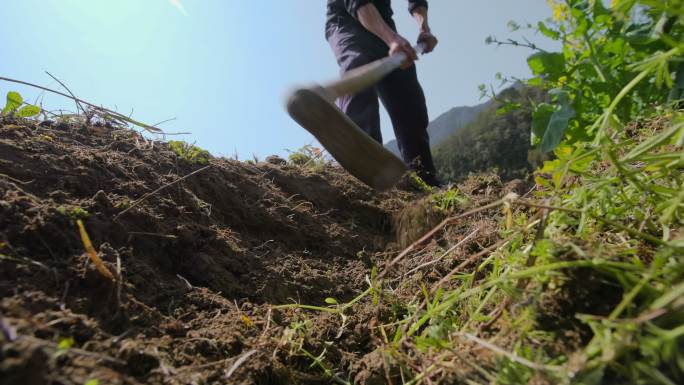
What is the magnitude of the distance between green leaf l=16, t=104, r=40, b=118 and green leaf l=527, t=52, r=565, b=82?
96.2 inches

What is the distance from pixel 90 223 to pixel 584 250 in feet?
4.43

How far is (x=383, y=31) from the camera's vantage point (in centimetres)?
353

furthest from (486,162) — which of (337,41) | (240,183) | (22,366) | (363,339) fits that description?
(22,366)

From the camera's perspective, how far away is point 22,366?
631 mm

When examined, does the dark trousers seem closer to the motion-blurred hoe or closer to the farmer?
the farmer

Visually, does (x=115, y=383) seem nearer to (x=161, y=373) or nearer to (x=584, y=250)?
(x=161, y=373)

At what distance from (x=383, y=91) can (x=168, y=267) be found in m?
3.08

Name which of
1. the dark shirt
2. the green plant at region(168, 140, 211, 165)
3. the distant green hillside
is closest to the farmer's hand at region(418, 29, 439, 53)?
the dark shirt

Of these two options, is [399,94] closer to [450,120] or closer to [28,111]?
[28,111]

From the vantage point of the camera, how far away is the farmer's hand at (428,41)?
400cm

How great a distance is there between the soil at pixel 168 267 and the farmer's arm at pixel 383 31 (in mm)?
1636

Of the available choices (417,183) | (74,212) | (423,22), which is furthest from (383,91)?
(74,212)

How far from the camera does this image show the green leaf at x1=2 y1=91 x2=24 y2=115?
6.39 feet

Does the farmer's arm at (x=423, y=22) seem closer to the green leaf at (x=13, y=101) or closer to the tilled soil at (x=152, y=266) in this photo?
the tilled soil at (x=152, y=266)
